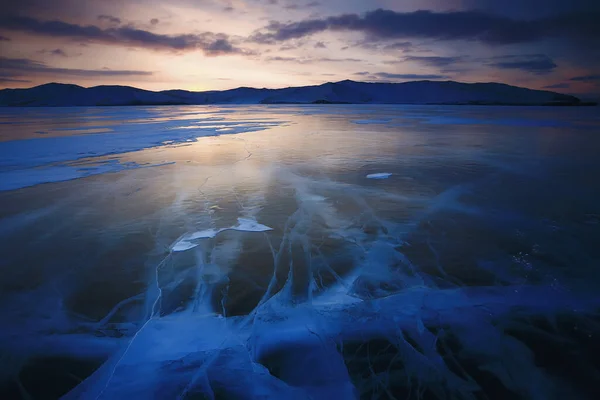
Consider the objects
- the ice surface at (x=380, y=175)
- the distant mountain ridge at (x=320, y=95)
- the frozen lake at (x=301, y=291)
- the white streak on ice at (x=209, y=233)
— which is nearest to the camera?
the frozen lake at (x=301, y=291)

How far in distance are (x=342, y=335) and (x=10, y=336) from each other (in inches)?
89.1

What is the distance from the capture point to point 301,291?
2.70 metres

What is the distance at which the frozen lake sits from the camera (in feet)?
6.31

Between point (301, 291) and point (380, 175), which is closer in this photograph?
point (301, 291)

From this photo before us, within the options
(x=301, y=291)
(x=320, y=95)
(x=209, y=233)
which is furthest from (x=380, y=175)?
(x=320, y=95)

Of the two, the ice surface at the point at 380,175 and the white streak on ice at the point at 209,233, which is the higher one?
the ice surface at the point at 380,175

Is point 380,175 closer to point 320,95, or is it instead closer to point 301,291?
point 301,291

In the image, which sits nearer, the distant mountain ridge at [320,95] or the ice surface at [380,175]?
the ice surface at [380,175]

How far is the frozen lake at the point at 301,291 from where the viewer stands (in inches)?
75.7

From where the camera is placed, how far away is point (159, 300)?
8.50 feet

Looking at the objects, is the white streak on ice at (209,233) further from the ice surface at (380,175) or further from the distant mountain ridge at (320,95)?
the distant mountain ridge at (320,95)

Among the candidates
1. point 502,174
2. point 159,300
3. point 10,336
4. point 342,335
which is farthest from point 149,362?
point 502,174

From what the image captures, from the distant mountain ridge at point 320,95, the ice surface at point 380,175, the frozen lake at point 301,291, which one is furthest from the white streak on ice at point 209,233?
the distant mountain ridge at point 320,95

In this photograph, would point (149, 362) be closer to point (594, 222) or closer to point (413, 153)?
point (594, 222)
